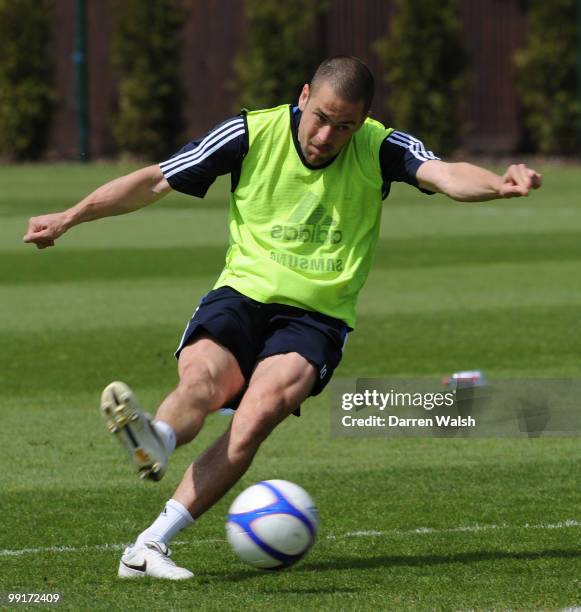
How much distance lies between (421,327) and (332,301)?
7.12 meters

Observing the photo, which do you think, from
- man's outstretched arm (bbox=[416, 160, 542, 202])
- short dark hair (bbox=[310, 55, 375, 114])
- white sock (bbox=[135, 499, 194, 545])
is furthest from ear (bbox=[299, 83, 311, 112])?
white sock (bbox=[135, 499, 194, 545])

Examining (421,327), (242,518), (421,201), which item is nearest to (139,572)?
(242,518)

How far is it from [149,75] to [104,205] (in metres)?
32.2

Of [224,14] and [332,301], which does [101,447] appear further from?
[224,14]

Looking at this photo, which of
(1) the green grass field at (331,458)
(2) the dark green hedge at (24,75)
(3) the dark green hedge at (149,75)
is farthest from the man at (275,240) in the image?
Result: (2) the dark green hedge at (24,75)

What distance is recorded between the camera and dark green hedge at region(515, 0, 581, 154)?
37.8 metres

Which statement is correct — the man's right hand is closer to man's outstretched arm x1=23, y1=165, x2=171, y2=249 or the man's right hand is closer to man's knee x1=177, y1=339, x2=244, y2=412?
man's outstretched arm x1=23, y1=165, x2=171, y2=249

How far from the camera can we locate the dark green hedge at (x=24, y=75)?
37.9m

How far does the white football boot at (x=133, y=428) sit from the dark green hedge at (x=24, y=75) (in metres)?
33.0

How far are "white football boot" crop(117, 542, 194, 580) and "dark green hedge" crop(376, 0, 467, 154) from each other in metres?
31.8

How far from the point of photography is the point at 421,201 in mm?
27297

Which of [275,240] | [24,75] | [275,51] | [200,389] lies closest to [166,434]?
[200,389]

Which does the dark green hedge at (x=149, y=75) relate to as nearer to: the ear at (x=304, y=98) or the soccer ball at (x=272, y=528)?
the ear at (x=304, y=98)

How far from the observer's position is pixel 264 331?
21.8ft
